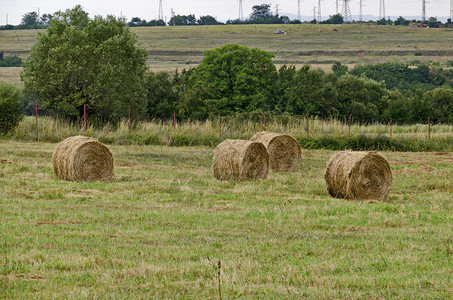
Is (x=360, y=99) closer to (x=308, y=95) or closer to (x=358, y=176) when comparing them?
(x=308, y=95)

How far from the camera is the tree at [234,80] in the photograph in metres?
61.9

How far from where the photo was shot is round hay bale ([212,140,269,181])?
1966cm

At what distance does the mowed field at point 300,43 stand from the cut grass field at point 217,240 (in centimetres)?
10630

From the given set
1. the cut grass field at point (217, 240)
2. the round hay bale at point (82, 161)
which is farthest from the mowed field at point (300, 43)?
the cut grass field at point (217, 240)

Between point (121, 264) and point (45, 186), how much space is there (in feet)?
28.3

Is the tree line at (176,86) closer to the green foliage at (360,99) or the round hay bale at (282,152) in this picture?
the green foliage at (360,99)

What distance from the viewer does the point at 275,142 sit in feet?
77.6

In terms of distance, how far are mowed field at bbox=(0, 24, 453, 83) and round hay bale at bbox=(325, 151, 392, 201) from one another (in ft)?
351

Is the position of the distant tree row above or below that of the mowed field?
below

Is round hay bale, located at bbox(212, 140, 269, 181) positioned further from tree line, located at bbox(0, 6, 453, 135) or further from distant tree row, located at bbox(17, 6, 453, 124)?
distant tree row, located at bbox(17, 6, 453, 124)

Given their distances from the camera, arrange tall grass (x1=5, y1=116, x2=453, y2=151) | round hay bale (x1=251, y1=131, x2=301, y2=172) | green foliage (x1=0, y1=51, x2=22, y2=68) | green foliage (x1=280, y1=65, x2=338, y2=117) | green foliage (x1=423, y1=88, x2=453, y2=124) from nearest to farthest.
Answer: round hay bale (x1=251, y1=131, x2=301, y2=172), tall grass (x1=5, y1=116, x2=453, y2=151), green foliage (x1=280, y1=65, x2=338, y2=117), green foliage (x1=423, y1=88, x2=453, y2=124), green foliage (x1=0, y1=51, x2=22, y2=68)

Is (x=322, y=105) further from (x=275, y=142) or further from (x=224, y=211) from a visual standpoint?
(x=224, y=211)

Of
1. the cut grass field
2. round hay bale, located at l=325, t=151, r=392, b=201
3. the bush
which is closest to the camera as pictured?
the cut grass field

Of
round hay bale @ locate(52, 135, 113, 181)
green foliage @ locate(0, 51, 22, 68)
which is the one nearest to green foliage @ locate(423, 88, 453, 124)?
round hay bale @ locate(52, 135, 113, 181)
